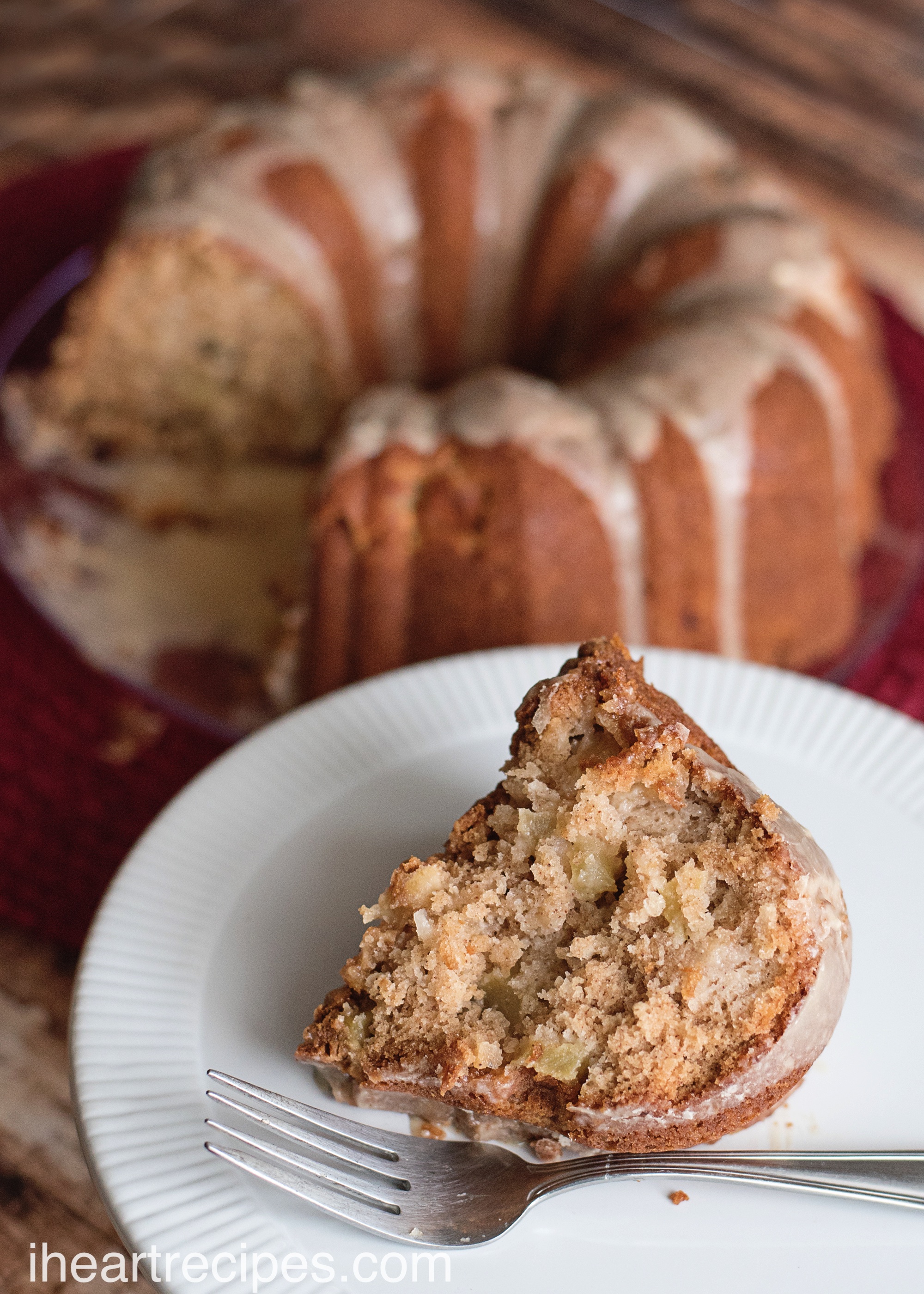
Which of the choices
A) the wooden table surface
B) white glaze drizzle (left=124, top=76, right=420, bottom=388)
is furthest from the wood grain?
the wooden table surface

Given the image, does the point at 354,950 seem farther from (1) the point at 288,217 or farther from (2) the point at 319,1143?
(1) the point at 288,217

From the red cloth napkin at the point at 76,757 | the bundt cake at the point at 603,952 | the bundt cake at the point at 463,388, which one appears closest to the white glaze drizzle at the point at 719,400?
the bundt cake at the point at 463,388

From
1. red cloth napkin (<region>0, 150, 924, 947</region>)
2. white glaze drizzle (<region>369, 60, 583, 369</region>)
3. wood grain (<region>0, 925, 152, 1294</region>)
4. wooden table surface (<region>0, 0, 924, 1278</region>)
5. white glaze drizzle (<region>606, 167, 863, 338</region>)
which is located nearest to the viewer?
wood grain (<region>0, 925, 152, 1294</region>)

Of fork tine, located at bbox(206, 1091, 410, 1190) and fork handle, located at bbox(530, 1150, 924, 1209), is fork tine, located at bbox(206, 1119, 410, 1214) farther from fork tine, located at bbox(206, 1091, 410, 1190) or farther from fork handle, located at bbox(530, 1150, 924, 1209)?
fork handle, located at bbox(530, 1150, 924, 1209)

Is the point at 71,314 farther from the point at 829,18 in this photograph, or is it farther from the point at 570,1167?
the point at 829,18

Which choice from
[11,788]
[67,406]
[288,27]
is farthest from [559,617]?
[288,27]
